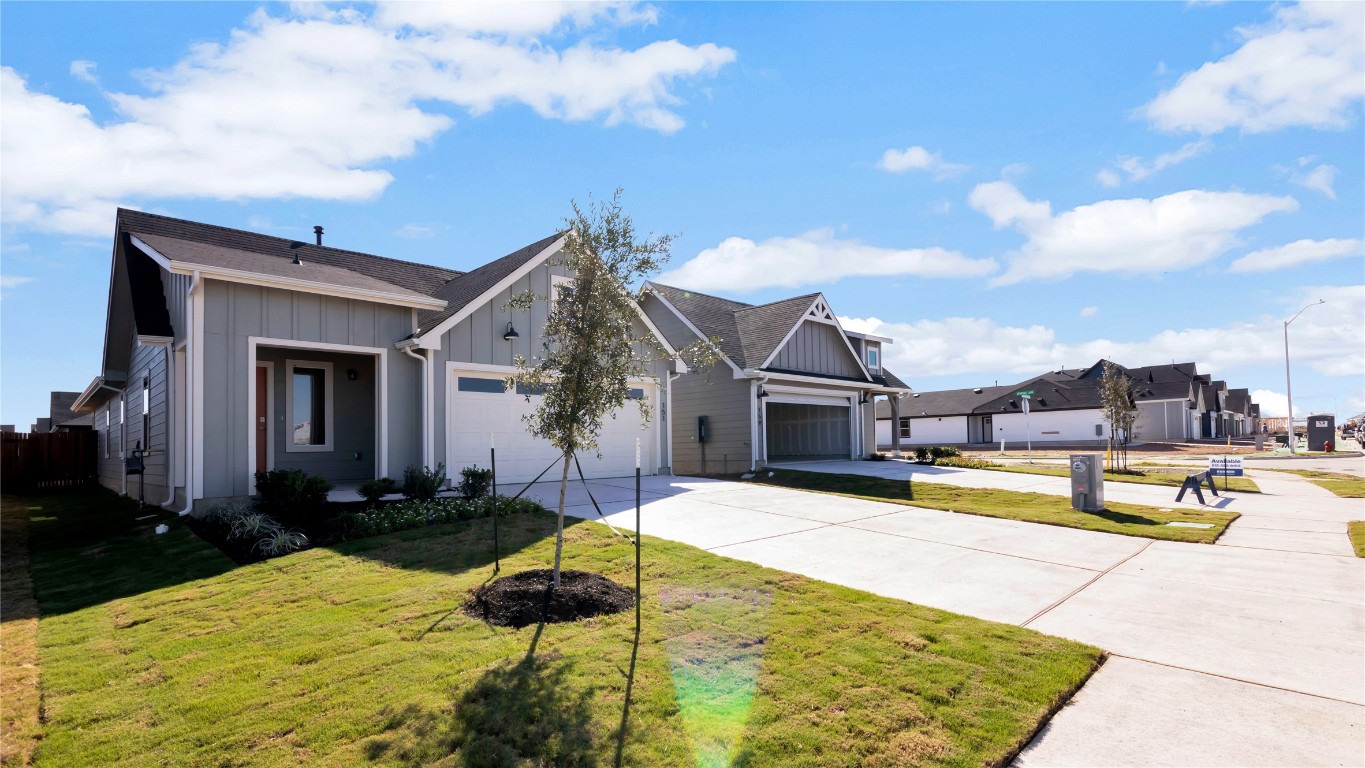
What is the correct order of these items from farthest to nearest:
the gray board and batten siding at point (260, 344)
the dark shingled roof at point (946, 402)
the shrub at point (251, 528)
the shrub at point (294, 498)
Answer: the dark shingled roof at point (946, 402)
the gray board and batten siding at point (260, 344)
the shrub at point (294, 498)
the shrub at point (251, 528)

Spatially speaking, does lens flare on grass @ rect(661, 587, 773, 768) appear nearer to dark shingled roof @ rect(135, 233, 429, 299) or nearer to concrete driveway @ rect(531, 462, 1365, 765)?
concrete driveway @ rect(531, 462, 1365, 765)

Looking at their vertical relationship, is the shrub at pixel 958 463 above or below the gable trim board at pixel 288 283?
below

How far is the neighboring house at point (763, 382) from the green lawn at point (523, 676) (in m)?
12.0

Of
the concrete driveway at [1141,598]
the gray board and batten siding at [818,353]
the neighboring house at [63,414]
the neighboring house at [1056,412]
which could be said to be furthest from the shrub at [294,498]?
the neighboring house at [1056,412]

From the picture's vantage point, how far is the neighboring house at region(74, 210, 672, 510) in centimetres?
1039

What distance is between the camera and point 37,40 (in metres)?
8.88

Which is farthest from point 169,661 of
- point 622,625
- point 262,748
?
point 622,625

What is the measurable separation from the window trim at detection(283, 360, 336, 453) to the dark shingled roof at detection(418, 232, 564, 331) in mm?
2691

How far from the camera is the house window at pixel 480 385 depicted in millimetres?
13383

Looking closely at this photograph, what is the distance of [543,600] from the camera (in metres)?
5.81

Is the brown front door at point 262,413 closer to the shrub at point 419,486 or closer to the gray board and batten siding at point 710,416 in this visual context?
the shrub at point 419,486

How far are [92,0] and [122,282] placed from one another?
8.15 metres

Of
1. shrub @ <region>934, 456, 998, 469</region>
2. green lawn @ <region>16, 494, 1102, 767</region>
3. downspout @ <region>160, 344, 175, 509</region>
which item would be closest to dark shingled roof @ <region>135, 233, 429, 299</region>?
downspout @ <region>160, 344, 175, 509</region>

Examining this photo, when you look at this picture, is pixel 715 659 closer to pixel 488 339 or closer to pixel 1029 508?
pixel 1029 508
